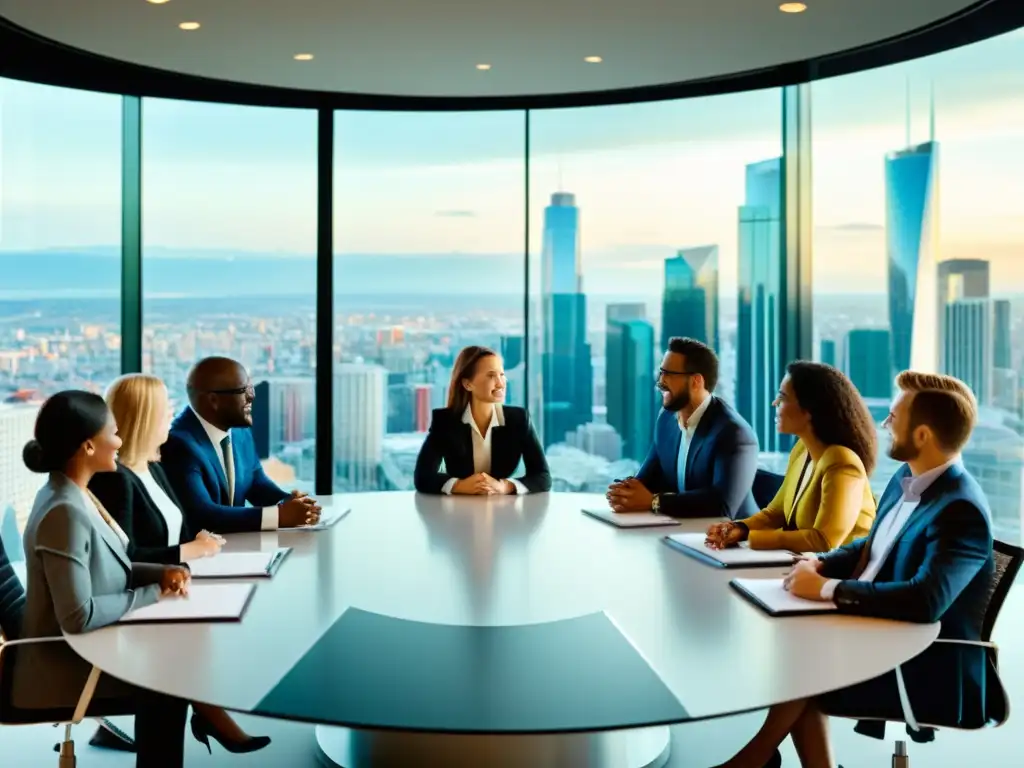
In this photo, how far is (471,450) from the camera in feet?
15.8

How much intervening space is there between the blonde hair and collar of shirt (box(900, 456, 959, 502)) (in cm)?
221

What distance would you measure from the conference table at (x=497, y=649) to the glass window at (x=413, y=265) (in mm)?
3389

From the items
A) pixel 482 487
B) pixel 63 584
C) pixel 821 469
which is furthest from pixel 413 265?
pixel 63 584

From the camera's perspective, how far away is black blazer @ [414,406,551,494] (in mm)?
4773

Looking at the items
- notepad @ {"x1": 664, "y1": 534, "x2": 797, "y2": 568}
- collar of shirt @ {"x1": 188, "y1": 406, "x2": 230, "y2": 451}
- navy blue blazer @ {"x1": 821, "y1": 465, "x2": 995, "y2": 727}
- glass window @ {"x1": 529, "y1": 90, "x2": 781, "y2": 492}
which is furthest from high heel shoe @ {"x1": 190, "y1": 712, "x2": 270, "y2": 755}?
glass window @ {"x1": 529, "y1": 90, "x2": 781, "y2": 492}

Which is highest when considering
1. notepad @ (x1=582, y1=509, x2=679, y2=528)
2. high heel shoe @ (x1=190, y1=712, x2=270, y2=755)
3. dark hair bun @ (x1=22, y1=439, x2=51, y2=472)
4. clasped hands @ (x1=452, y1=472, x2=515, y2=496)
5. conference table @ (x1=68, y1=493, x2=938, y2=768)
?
dark hair bun @ (x1=22, y1=439, x2=51, y2=472)

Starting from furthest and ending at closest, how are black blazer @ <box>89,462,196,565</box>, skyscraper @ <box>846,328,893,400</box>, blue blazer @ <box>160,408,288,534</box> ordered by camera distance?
skyscraper @ <box>846,328,893,400</box>, blue blazer @ <box>160,408,288,534</box>, black blazer @ <box>89,462,196,565</box>

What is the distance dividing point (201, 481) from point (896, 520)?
2375 mm

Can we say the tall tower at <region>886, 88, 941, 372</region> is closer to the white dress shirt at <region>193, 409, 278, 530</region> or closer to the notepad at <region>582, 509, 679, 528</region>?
the notepad at <region>582, 509, 679, 528</region>

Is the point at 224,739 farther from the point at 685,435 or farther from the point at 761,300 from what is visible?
the point at 761,300

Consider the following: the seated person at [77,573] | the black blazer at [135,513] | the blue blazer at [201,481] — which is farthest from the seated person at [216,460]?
the seated person at [77,573]

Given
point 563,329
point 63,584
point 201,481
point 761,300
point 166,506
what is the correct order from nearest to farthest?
1. point 63,584
2. point 166,506
3. point 201,481
4. point 761,300
5. point 563,329

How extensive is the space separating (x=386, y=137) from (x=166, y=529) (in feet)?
13.7

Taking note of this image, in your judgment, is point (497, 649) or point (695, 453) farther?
point (695, 453)
